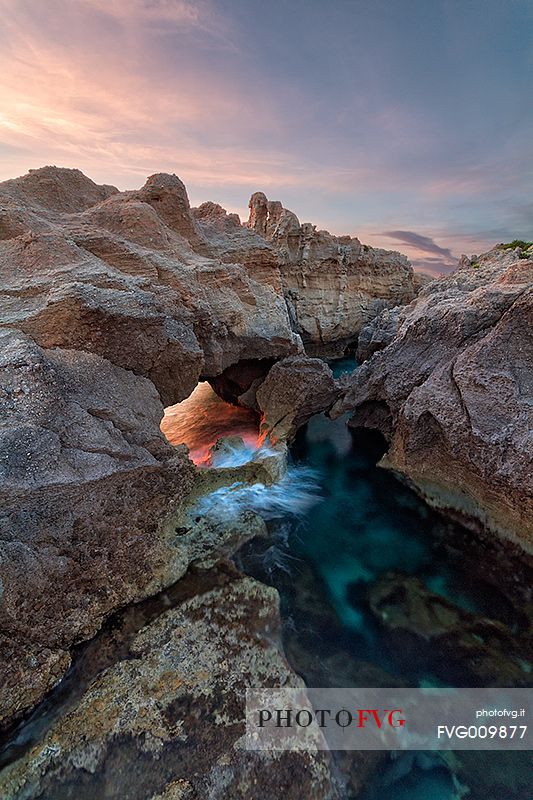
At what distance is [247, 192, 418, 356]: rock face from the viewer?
29.6 metres

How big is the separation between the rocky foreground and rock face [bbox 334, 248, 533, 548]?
0.05 m

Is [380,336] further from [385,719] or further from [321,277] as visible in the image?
[385,719]

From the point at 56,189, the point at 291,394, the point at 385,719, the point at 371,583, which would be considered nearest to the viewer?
the point at 385,719

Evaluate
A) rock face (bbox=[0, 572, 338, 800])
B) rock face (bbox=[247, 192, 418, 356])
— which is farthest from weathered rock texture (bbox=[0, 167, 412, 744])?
rock face (bbox=[247, 192, 418, 356])

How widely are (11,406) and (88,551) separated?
306 cm

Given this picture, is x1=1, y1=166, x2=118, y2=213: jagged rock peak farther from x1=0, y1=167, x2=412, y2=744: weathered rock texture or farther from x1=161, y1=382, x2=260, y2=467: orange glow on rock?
x1=161, y1=382, x2=260, y2=467: orange glow on rock

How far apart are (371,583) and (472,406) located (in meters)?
5.18

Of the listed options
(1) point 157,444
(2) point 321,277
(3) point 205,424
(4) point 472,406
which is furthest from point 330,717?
(2) point 321,277

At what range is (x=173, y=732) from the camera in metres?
4.76

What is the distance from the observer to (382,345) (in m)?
21.2

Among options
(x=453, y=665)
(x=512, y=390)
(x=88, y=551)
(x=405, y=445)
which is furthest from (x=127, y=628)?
(x=512, y=390)

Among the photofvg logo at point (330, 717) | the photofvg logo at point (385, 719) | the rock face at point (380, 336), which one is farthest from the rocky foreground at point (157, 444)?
the rock face at point (380, 336)

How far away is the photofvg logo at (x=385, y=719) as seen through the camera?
16.0 feet

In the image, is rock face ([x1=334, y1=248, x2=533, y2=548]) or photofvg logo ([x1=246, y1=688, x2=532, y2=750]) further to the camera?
rock face ([x1=334, y1=248, x2=533, y2=548])
